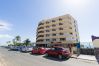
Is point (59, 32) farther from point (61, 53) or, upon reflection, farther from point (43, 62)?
point (43, 62)

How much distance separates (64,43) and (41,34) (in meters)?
20.0

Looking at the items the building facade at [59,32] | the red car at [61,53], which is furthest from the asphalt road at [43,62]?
the building facade at [59,32]

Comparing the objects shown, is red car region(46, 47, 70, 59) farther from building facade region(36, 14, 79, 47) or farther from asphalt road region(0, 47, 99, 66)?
building facade region(36, 14, 79, 47)

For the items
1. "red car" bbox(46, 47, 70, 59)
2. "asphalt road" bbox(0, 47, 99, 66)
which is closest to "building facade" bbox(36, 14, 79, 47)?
"red car" bbox(46, 47, 70, 59)

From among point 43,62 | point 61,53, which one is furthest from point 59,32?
point 43,62

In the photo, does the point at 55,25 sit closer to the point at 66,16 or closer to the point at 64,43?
the point at 66,16

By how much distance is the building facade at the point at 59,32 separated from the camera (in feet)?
186

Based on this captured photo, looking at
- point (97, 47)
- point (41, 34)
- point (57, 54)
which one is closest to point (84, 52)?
point (57, 54)

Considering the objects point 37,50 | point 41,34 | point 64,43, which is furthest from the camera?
point 41,34

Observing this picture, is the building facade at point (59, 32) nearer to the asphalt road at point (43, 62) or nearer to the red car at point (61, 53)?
the red car at point (61, 53)

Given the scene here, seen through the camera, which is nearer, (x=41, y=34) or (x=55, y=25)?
(x=55, y=25)

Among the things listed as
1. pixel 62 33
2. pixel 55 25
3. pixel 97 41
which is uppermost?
pixel 55 25

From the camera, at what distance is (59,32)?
196ft

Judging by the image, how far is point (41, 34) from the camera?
71125mm
